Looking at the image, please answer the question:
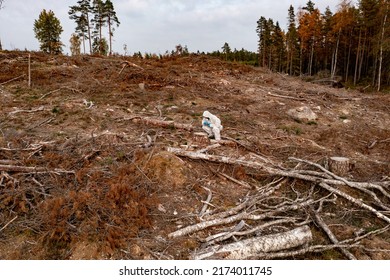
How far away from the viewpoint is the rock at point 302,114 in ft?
33.1

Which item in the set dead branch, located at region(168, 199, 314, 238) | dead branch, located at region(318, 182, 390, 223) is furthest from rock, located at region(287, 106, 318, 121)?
dead branch, located at region(168, 199, 314, 238)

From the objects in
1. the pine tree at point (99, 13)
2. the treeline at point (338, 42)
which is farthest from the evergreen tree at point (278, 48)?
the pine tree at point (99, 13)

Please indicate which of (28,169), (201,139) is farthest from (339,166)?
(28,169)

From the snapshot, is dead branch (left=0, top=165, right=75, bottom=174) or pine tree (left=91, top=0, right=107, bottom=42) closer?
dead branch (left=0, top=165, right=75, bottom=174)

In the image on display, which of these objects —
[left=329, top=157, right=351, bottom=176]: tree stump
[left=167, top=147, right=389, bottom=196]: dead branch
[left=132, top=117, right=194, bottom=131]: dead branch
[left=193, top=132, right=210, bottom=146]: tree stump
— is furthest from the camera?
[left=132, top=117, right=194, bottom=131]: dead branch

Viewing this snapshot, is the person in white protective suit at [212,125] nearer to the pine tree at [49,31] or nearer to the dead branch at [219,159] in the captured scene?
the dead branch at [219,159]

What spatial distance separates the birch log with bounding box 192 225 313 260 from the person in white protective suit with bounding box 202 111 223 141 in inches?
130

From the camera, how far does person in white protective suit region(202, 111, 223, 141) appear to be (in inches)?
268

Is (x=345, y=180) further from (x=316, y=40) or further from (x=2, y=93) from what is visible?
(x=316, y=40)

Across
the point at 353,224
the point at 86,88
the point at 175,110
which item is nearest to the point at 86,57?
the point at 86,88

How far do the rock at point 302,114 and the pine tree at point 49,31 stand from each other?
33217 mm

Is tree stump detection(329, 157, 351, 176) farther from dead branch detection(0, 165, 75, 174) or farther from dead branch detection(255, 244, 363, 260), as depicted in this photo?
dead branch detection(0, 165, 75, 174)

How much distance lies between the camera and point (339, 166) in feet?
18.4

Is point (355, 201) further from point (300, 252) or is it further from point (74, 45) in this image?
point (74, 45)
